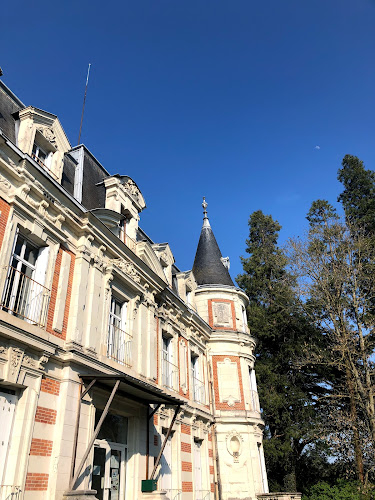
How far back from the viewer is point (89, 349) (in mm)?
9227

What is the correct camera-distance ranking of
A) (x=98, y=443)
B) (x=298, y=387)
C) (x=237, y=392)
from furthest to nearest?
(x=298, y=387) → (x=237, y=392) → (x=98, y=443)

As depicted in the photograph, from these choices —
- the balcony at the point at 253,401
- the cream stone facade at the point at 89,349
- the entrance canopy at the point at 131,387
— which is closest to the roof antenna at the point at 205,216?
the cream stone facade at the point at 89,349

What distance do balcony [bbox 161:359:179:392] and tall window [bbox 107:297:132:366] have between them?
2645 mm

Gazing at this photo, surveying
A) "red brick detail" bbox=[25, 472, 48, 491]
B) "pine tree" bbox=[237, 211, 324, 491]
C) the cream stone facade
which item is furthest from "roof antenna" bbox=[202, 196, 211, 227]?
"red brick detail" bbox=[25, 472, 48, 491]

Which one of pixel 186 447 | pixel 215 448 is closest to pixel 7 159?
pixel 186 447

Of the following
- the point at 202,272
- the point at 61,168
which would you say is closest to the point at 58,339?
the point at 61,168

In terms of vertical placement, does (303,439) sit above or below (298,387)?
below

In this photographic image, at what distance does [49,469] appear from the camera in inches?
291

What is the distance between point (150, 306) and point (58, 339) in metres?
4.85

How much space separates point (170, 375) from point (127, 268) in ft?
15.1

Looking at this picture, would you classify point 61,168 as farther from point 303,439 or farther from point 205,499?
point 303,439

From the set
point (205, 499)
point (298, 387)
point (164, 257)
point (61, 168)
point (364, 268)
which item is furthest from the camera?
point (298, 387)

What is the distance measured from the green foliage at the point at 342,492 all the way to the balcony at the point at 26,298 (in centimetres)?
1513

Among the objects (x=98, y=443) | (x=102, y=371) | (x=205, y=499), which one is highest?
(x=102, y=371)
